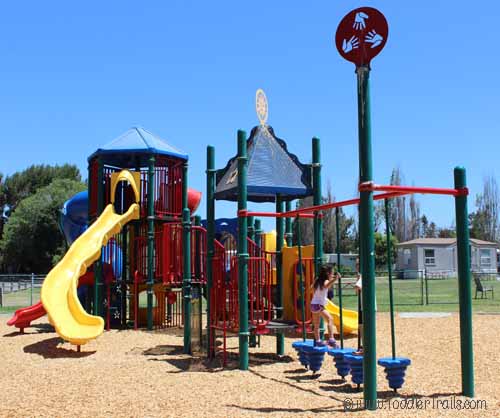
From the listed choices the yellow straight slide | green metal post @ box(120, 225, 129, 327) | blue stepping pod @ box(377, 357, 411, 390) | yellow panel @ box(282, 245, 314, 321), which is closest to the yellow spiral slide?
green metal post @ box(120, 225, 129, 327)

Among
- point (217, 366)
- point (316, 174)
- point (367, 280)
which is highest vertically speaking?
point (316, 174)

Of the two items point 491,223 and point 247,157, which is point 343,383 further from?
point 491,223

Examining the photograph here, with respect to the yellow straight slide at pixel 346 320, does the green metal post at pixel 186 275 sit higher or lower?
higher

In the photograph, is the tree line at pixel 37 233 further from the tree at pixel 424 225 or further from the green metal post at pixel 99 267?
the tree at pixel 424 225

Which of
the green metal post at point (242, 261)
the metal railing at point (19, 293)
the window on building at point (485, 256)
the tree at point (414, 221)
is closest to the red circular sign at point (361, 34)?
the green metal post at point (242, 261)

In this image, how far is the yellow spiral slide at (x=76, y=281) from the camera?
11680 millimetres

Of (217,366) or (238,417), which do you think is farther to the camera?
(217,366)

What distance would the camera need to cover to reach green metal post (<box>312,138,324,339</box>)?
9648 millimetres

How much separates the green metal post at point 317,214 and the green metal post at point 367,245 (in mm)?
3021

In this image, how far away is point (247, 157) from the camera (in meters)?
9.85

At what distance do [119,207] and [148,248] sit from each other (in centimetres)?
198

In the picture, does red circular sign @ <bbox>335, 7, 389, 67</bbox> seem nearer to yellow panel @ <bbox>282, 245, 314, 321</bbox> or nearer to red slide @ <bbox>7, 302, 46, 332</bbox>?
yellow panel @ <bbox>282, 245, 314, 321</bbox>

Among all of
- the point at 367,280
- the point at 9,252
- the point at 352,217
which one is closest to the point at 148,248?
the point at 367,280

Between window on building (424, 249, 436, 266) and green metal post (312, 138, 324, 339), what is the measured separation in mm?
52582
